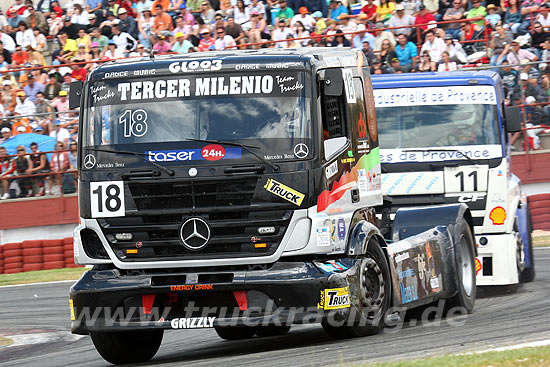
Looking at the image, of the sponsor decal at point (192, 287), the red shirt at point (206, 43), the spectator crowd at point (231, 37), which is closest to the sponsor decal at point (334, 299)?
the sponsor decal at point (192, 287)

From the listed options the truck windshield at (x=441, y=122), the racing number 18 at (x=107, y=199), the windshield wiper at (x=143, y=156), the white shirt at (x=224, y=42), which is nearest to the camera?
the windshield wiper at (x=143, y=156)

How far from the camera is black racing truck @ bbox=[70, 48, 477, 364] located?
7.39 m

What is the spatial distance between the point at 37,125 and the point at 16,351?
1067 cm

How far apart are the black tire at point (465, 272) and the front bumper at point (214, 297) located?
2501 mm

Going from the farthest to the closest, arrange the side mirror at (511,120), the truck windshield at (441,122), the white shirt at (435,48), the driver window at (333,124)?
the white shirt at (435,48) < the side mirror at (511,120) < the truck windshield at (441,122) < the driver window at (333,124)

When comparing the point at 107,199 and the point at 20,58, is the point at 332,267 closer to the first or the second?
the point at 107,199

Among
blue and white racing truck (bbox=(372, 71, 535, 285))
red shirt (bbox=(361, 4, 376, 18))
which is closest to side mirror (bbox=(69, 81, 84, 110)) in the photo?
blue and white racing truck (bbox=(372, 71, 535, 285))

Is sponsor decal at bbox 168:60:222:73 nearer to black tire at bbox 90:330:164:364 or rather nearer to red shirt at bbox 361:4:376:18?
black tire at bbox 90:330:164:364

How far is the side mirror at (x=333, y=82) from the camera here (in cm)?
760

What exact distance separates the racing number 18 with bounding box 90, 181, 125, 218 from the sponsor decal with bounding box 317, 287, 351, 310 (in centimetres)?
165

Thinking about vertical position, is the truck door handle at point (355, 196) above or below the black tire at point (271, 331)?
above

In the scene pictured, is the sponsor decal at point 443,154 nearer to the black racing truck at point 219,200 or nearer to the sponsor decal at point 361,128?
the sponsor decal at point 361,128

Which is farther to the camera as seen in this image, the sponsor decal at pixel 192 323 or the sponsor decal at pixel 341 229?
the sponsor decal at pixel 341 229

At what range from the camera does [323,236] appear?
7.43m
